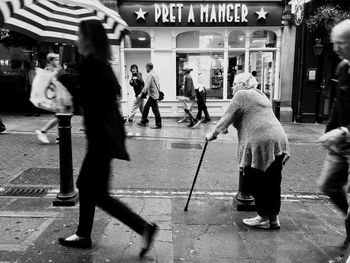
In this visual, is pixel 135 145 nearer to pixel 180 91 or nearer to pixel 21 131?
pixel 21 131

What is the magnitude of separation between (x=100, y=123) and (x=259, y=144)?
1.74m

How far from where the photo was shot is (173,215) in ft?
15.4

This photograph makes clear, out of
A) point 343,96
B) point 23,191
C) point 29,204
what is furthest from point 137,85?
point 343,96

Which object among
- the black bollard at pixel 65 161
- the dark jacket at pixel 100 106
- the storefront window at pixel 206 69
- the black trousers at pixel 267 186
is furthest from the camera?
the storefront window at pixel 206 69

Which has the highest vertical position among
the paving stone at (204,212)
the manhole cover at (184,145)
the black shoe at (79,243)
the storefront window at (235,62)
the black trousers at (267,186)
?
the storefront window at (235,62)

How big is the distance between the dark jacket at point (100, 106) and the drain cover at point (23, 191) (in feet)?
8.07

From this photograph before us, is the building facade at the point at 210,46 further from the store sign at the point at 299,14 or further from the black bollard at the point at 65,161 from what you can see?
the black bollard at the point at 65,161

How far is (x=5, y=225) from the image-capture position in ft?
13.8

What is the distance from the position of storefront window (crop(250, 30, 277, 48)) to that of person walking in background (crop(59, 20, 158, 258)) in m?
11.8

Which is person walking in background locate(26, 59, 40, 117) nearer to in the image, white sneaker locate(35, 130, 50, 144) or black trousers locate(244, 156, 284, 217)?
white sneaker locate(35, 130, 50, 144)

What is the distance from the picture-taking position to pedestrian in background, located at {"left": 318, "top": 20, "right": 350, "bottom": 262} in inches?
130

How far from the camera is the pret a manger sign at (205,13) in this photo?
44.6 feet

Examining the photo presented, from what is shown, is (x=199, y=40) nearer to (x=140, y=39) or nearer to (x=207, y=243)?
(x=140, y=39)

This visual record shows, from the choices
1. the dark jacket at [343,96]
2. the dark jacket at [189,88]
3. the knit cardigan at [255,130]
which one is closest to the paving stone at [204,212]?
the knit cardigan at [255,130]
